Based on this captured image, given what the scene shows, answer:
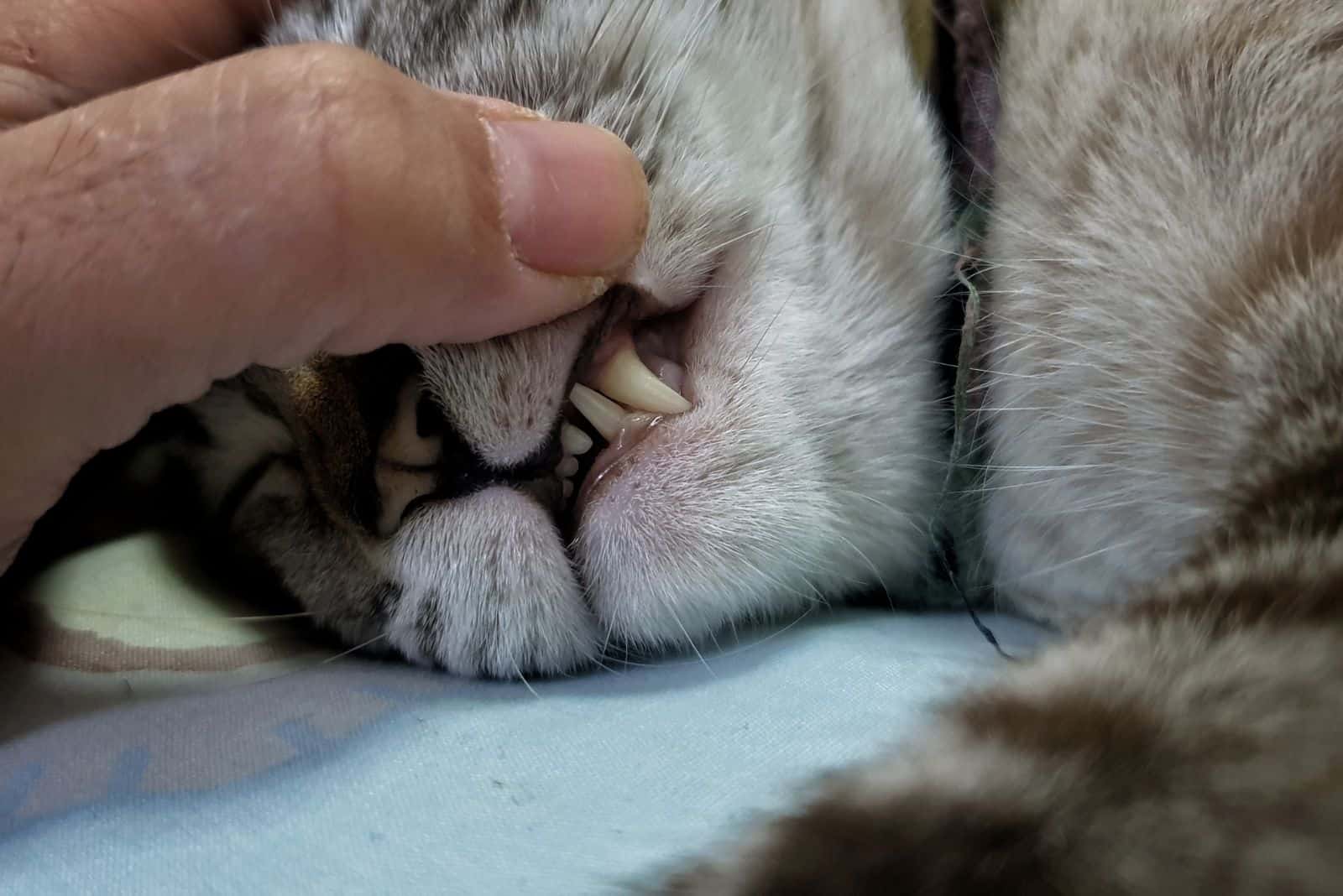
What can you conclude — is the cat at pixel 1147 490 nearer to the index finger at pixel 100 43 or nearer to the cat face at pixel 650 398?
the cat face at pixel 650 398

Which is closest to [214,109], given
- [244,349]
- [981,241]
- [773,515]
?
[244,349]

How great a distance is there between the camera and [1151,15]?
2.19 feet

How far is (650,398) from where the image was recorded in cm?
70

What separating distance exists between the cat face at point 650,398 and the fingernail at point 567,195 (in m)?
0.05

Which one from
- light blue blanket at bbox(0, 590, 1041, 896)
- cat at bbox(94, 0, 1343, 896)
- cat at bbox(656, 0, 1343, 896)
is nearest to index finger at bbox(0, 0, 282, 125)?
cat at bbox(94, 0, 1343, 896)

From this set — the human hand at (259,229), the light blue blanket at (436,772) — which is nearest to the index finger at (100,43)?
the human hand at (259,229)

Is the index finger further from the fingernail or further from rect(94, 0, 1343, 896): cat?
the fingernail

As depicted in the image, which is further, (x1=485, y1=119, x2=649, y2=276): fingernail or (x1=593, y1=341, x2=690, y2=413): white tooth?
(x1=593, y1=341, x2=690, y2=413): white tooth

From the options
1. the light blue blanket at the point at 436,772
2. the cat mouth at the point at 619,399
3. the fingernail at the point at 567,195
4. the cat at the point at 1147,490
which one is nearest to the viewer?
the cat at the point at 1147,490

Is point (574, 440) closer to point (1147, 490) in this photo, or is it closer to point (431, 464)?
point (431, 464)

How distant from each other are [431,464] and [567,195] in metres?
0.23

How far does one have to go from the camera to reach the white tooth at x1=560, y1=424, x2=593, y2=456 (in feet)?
2.33

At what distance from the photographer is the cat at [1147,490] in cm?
29

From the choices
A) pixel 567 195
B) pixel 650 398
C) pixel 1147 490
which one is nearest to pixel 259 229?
pixel 567 195
